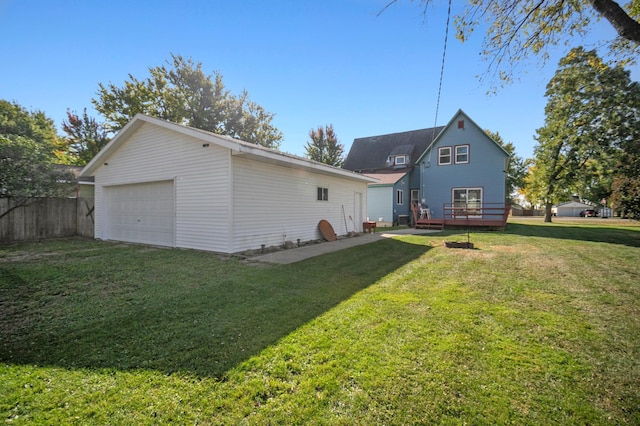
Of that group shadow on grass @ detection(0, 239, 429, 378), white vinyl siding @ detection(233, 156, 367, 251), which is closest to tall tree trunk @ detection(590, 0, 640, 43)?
Answer: shadow on grass @ detection(0, 239, 429, 378)

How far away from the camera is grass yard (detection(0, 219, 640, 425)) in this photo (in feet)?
6.29

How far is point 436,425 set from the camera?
1767 millimetres

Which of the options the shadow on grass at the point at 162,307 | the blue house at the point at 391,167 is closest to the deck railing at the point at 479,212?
the blue house at the point at 391,167

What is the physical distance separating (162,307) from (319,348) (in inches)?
99.7

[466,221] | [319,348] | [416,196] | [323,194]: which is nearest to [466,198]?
[466,221]

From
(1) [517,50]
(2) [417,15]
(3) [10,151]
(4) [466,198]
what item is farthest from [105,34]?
(4) [466,198]

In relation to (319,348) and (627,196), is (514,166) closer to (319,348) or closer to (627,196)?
(627,196)

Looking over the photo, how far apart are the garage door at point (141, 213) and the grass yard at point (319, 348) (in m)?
3.77

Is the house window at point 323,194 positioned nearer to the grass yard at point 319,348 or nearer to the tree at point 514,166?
the grass yard at point 319,348

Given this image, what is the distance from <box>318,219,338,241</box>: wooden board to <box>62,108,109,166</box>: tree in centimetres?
2227

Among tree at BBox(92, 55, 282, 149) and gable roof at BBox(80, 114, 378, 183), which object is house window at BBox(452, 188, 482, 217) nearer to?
gable roof at BBox(80, 114, 378, 183)

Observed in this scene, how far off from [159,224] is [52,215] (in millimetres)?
5917

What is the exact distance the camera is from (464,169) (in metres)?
18.0

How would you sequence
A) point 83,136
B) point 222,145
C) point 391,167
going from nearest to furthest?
1. point 222,145
2. point 391,167
3. point 83,136
